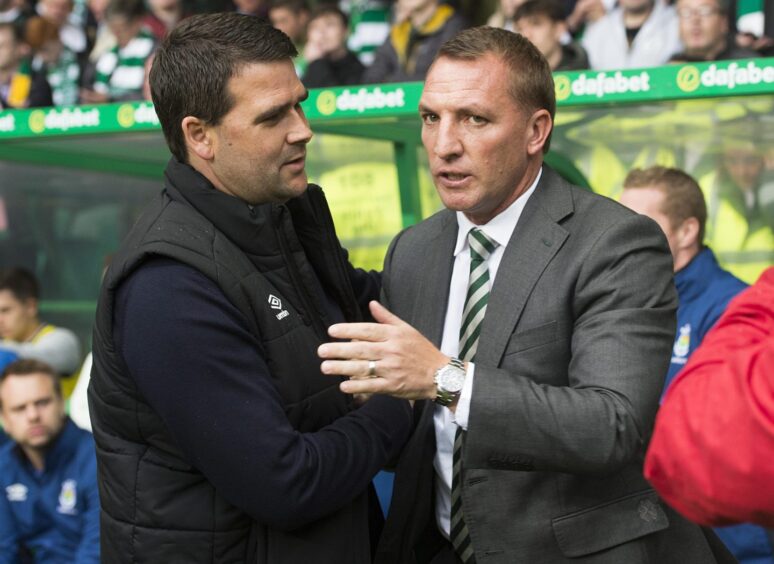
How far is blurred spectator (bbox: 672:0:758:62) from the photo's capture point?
17.4 ft

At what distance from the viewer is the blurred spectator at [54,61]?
7.98 meters

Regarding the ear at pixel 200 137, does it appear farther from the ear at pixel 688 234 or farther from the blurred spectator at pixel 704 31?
the blurred spectator at pixel 704 31

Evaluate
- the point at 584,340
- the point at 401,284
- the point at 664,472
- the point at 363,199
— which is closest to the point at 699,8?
the point at 363,199

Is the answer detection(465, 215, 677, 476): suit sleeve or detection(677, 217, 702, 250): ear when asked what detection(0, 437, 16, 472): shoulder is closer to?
detection(677, 217, 702, 250): ear

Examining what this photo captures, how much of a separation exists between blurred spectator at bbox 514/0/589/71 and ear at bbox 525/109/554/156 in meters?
3.10

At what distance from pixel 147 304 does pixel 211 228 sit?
0.24 meters

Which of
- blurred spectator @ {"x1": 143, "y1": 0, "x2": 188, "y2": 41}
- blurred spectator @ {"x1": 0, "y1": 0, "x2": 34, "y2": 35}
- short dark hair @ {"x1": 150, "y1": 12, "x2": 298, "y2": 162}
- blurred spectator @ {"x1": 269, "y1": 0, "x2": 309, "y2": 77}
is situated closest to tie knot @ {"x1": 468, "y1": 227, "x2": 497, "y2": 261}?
short dark hair @ {"x1": 150, "y1": 12, "x2": 298, "y2": 162}

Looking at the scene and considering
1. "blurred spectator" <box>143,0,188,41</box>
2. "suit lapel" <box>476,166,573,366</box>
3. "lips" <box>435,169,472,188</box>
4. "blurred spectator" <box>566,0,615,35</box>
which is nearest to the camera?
"suit lapel" <box>476,166,573,366</box>

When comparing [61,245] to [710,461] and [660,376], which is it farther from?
[710,461]

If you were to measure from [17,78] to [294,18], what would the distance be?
6.50 ft

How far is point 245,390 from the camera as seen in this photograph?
2.14 m

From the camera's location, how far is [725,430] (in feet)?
4.47

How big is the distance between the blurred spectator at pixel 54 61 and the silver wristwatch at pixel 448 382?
20.3ft

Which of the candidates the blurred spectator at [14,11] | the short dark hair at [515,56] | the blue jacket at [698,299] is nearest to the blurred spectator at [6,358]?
the blue jacket at [698,299]
